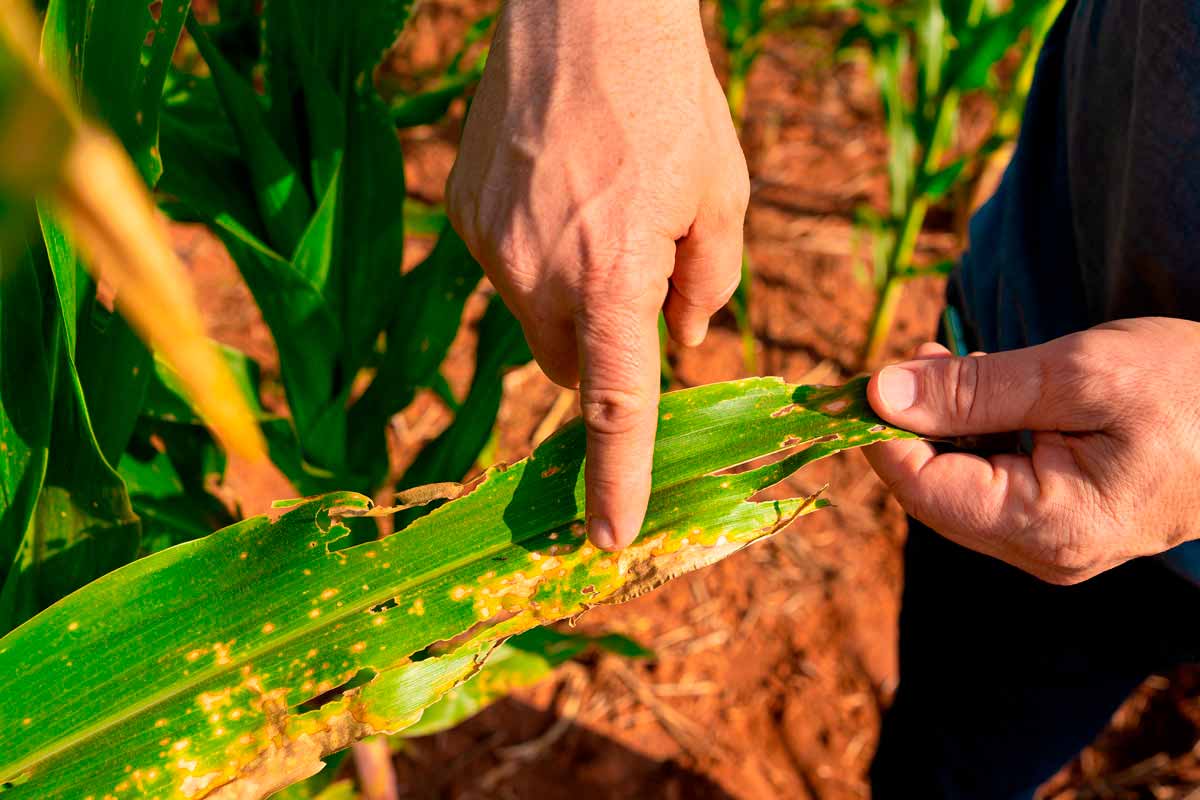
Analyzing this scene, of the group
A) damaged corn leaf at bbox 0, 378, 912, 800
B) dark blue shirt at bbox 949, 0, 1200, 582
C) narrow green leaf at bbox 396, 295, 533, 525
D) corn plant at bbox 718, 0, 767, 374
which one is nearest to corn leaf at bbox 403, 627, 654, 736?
narrow green leaf at bbox 396, 295, 533, 525

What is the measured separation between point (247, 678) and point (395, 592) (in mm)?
119

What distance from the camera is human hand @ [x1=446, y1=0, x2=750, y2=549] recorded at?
0.58 m

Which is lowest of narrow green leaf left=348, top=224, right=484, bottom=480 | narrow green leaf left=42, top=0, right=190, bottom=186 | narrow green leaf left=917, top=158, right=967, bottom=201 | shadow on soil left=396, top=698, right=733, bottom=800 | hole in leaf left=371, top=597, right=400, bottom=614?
shadow on soil left=396, top=698, right=733, bottom=800

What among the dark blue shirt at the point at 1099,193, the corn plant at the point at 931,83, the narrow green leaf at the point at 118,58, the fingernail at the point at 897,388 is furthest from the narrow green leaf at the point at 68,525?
the corn plant at the point at 931,83

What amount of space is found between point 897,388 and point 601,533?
286 mm

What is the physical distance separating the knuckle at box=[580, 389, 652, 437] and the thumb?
243 mm

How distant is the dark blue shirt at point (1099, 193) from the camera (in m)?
0.73

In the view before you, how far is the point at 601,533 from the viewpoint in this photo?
26.4 inches

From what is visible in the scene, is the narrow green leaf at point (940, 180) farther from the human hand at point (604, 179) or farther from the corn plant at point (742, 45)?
the human hand at point (604, 179)

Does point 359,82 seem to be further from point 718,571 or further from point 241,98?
point 718,571

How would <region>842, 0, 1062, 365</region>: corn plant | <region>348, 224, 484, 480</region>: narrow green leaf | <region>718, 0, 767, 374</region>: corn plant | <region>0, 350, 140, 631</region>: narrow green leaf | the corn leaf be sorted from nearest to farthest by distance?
<region>0, 350, 140, 631</region>: narrow green leaf
<region>348, 224, 484, 480</region>: narrow green leaf
the corn leaf
<region>842, 0, 1062, 365</region>: corn plant
<region>718, 0, 767, 374</region>: corn plant

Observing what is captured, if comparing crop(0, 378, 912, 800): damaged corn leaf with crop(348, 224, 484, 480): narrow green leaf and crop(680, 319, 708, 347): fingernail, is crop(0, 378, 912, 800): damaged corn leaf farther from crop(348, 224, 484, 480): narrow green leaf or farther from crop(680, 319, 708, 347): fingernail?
crop(348, 224, 484, 480): narrow green leaf

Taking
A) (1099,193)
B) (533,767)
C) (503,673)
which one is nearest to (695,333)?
(1099,193)

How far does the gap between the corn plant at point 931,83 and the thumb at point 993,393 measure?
3.75ft
